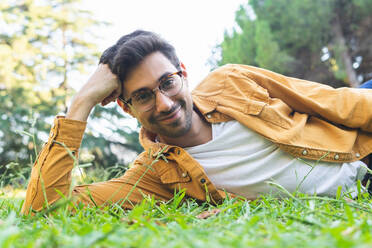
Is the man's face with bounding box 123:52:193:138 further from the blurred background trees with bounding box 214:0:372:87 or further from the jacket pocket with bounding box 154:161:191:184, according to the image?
the blurred background trees with bounding box 214:0:372:87

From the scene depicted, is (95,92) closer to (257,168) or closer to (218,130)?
(218,130)

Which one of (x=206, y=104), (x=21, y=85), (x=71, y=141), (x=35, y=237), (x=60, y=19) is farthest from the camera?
(x=60, y=19)

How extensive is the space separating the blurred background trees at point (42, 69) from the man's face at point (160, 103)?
8.31 meters

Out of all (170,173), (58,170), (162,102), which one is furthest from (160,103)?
(58,170)

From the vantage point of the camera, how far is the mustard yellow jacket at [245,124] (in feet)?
Result: 6.93

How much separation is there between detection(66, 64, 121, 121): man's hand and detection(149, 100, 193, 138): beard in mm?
375

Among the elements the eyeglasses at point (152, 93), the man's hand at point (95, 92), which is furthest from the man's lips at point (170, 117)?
the man's hand at point (95, 92)

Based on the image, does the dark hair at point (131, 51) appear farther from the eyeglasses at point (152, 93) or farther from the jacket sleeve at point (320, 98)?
the jacket sleeve at point (320, 98)

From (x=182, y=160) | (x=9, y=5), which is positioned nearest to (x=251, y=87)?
(x=182, y=160)

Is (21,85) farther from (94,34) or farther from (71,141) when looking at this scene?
(71,141)

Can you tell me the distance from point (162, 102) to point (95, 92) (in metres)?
0.51

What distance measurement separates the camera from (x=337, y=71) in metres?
13.4

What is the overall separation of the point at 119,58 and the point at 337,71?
43.0 feet

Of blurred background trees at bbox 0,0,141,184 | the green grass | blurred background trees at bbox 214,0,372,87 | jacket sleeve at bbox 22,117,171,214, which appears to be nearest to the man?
jacket sleeve at bbox 22,117,171,214
